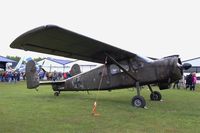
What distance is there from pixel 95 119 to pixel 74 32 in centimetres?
352

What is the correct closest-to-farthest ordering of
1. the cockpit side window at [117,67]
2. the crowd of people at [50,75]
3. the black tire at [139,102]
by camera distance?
the black tire at [139,102], the cockpit side window at [117,67], the crowd of people at [50,75]

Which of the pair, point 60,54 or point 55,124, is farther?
point 60,54

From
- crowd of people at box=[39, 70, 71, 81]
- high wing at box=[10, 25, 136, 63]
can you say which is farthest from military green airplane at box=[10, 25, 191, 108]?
crowd of people at box=[39, 70, 71, 81]

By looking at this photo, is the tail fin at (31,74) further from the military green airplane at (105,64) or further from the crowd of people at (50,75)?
the crowd of people at (50,75)

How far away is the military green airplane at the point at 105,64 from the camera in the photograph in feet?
38.8

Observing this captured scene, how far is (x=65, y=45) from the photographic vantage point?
1331 cm

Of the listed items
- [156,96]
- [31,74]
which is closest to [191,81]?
[156,96]

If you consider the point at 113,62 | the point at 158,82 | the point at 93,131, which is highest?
the point at 113,62

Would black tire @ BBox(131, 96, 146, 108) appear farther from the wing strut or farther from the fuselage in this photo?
the fuselage

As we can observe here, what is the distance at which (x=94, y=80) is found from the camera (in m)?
17.1

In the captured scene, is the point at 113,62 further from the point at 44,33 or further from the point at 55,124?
the point at 55,124

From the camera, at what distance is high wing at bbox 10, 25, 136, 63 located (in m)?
10.4

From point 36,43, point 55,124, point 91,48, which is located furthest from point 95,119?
point 91,48

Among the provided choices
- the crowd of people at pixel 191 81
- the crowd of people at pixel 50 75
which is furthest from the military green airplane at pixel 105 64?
the crowd of people at pixel 50 75
